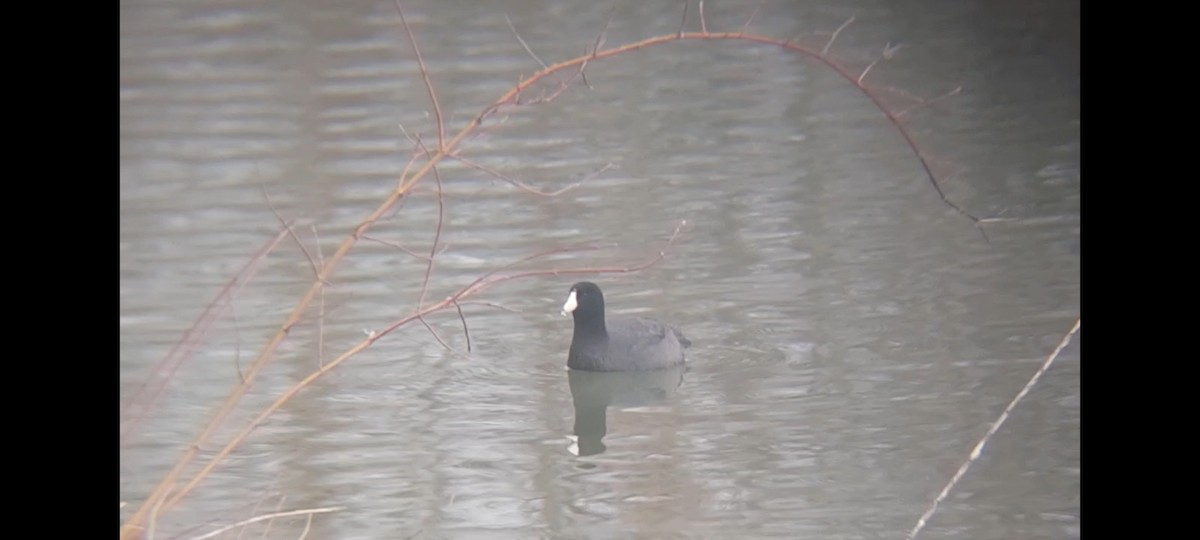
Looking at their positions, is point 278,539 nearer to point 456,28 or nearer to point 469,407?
point 469,407

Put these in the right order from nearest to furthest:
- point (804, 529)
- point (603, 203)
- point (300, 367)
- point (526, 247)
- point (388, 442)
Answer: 1. point (804, 529)
2. point (388, 442)
3. point (300, 367)
4. point (526, 247)
5. point (603, 203)

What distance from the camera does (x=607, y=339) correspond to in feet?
17.4

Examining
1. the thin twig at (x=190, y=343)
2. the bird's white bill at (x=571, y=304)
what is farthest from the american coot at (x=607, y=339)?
the thin twig at (x=190, y=343)

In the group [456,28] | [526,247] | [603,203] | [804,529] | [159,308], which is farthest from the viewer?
[456,28]

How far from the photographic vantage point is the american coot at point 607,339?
17.3 feet

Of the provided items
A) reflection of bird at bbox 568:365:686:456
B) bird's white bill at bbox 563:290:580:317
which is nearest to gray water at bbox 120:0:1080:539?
reflection of bird at bbox 568:365:686:456

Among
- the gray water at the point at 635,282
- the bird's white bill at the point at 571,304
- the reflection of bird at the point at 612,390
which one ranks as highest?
the bird's white bill at the point at 571,304

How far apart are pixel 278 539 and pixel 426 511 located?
355mm

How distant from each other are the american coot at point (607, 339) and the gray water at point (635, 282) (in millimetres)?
58

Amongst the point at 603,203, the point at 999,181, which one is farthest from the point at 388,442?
the point at 999,181

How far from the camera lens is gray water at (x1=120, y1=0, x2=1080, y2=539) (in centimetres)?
431

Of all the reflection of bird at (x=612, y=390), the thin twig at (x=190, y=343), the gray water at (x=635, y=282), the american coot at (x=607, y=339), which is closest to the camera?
the thin twig at (x=190, y=343)

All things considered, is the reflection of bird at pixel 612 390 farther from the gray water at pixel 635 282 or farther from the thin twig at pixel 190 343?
the thin twig at pixel 190 343

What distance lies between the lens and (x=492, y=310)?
5746mm
